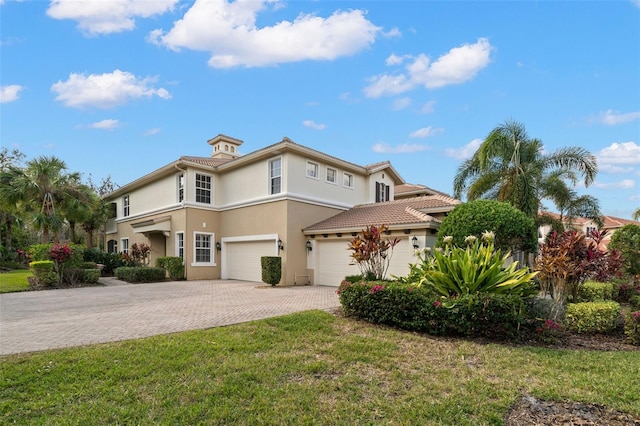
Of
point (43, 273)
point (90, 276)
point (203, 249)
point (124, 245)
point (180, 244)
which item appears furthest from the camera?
point (124, 245)

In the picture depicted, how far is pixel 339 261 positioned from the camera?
16203mm

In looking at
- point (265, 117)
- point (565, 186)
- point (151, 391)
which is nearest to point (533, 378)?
point (151, 391)

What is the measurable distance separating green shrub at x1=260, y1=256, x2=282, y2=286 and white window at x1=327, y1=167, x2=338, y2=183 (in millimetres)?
5372

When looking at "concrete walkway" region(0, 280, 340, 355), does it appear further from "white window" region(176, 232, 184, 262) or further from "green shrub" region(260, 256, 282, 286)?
"white window" region(176, 232, 184, 262)

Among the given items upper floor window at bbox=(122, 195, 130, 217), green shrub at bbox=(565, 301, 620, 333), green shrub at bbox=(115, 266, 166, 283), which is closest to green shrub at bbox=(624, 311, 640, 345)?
green shrub at bbox=(565, 301, 620, 333)

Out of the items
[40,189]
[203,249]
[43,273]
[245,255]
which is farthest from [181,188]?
[40,189]

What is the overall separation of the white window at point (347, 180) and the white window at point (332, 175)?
612 millimetres

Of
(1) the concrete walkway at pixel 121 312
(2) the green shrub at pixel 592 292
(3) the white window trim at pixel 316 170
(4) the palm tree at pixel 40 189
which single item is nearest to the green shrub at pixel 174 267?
(1) the concrete walkway at pixel 121 312

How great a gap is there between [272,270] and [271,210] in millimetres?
3141

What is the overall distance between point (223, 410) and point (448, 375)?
9.57ft

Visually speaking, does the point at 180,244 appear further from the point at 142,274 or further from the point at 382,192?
the point at 382,192

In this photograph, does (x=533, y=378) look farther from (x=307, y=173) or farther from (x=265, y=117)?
(x=265, y=117)

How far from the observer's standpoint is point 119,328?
23.8ft

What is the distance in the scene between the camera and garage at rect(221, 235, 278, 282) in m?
17.6
